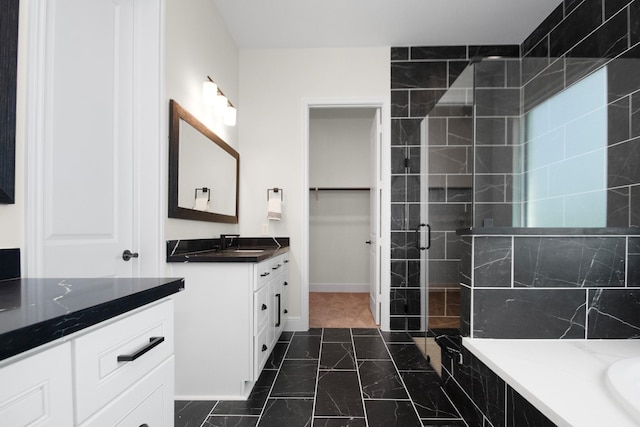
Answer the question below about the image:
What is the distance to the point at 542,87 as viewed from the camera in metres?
1.82

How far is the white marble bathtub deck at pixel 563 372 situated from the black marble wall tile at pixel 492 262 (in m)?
0.26

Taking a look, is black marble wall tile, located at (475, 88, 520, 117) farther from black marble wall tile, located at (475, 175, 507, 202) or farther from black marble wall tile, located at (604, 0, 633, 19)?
black marble wall tile, located at (604, 0, 633, 19)

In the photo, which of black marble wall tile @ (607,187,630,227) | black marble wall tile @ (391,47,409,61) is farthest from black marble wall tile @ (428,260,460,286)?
black marble wall tile @ (391,47,409,61)

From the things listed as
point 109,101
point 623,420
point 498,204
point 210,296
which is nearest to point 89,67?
point 109,101

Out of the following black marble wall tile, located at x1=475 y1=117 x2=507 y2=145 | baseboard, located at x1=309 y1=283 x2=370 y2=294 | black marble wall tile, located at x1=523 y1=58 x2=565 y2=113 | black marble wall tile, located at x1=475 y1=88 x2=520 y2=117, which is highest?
black marble wall tile, located at x1=523 y1=58 x2=565 y2=113

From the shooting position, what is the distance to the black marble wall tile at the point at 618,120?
1.67 meters

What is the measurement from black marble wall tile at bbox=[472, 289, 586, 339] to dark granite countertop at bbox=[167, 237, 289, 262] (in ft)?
3.97

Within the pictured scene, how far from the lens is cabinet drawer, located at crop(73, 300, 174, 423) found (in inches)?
23.1

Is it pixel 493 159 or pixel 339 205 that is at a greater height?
pixel 493 159

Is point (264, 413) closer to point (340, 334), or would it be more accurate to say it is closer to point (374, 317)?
point (340, 334)

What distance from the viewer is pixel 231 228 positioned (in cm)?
288

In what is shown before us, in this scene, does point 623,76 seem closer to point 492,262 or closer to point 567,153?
point 567,153

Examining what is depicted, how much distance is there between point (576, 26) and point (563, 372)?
2.52 m

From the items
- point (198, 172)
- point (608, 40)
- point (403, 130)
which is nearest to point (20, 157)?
point (198, 172)
